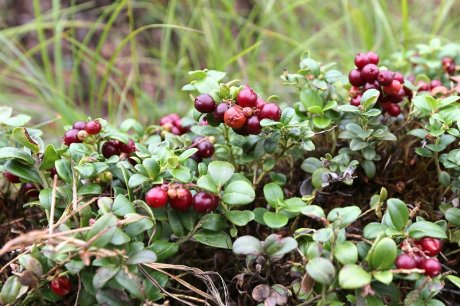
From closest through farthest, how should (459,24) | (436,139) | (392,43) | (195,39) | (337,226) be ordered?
(337,226) < (436,139) < (392,43) < (195,39) < (459,24)

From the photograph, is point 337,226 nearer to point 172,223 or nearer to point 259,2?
point 172,223

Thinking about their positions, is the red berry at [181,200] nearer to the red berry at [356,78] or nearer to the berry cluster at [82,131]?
the berry cluster at [82,131]

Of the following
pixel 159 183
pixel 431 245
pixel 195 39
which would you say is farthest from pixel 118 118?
pixel 431 245

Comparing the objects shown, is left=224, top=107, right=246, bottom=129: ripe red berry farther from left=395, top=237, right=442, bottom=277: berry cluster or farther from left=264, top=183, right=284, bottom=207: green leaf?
left=395, top=237, right=442, bottom=277: berry cluster

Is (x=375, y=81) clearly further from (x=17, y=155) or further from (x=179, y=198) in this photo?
(x=17, y=155)

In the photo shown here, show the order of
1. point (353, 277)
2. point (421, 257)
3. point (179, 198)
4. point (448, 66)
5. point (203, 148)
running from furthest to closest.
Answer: point (448, 66), point (203, 148), point (179, 198), point (421, 257), point (353, 277)

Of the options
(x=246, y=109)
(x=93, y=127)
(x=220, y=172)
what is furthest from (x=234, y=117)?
(x=93, y=127)

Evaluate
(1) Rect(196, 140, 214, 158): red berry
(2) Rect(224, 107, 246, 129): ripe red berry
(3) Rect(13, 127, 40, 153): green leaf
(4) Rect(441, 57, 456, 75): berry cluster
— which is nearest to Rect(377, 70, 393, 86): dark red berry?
(2) Rect(224, 107, 246, 129): ripe red berry
